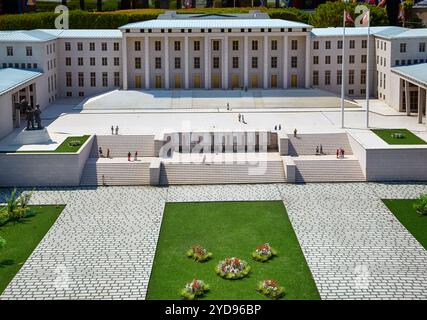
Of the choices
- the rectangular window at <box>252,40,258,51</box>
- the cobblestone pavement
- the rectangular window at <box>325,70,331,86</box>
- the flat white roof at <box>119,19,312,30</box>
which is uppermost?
the flat white roof at <box>119,19,312,30</box>

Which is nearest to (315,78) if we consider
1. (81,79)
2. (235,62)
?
(235,62)

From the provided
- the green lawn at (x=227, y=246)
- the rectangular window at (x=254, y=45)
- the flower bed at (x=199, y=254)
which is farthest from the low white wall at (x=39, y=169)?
the rectangular window at (x=254, y=45)

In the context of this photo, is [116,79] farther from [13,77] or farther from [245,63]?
[13,77]

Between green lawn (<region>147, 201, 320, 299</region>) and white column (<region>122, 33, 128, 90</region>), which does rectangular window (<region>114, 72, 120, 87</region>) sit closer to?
white column (<region>122, 33, 128, 90</region>)

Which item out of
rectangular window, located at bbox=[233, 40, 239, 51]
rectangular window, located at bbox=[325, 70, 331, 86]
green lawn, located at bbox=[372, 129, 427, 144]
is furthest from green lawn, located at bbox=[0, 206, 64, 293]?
rectangular window, located at bbox=[325, 70, 331, 86]

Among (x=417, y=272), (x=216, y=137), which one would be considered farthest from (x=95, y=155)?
(x=417, y=272)

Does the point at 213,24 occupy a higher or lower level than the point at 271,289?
higher

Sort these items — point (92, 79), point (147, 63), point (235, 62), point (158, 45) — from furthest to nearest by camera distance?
point (92, 79)
point (235, 62)
point (158, 45)
point (147, 63)
